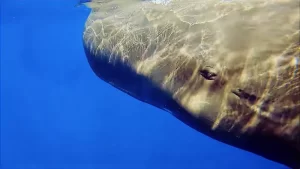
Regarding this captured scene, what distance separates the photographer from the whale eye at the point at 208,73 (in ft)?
9.74

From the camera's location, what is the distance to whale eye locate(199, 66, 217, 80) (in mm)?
2968

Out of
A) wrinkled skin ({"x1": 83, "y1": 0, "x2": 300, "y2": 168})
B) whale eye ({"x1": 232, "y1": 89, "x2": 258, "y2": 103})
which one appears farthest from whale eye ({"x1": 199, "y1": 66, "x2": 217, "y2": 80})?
whale eye ({"x1": 232, "y1": 89, "x2": 258, "y2": 103})

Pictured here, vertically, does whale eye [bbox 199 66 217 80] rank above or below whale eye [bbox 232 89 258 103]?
above

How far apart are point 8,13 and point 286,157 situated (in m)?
25.5

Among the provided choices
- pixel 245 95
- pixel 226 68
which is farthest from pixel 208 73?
pixel 245 95

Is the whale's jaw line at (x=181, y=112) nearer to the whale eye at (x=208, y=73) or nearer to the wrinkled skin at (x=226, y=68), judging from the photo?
the wrinkled skin at (x=226, y=68)

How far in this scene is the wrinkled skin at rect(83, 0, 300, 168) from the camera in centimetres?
268

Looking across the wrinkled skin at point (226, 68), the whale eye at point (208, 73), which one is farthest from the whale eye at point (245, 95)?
the whale eye at point (208, 73)

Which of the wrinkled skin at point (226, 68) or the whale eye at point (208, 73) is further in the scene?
the whale eye at point (208, 73)

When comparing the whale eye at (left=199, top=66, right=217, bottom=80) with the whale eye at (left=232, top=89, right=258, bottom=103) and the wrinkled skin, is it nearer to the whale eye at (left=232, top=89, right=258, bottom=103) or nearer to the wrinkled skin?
the wrinkled skin

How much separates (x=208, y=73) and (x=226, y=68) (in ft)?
0.62

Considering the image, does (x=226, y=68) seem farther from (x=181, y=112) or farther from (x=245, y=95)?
(x=181, y=112)

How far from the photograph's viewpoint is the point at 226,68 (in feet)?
9.57

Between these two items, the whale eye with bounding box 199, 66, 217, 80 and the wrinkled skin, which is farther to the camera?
the whale eye with bounding box 199, 66, 217, 80
